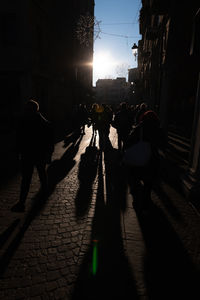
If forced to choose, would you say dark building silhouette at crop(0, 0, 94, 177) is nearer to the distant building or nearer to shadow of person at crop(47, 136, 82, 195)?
shadow of person at crop(47, 136, 82, 195)

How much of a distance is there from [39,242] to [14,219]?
80 centimetres

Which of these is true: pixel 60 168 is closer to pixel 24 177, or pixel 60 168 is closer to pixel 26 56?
pixel 24 177

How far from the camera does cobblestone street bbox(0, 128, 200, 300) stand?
2.06 m

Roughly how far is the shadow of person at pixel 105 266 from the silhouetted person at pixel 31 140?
1.43 meters

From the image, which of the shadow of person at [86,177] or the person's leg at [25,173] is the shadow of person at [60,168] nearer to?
the shadow of person at [86,177]

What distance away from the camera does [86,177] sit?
5.29m

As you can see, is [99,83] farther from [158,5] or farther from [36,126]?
[36,126]

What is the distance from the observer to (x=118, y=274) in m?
2.22

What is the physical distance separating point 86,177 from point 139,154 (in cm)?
255

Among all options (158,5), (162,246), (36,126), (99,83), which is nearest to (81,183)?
(36,126)

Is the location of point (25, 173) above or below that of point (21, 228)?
above


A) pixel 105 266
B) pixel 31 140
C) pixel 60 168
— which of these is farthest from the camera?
pixel 60 168

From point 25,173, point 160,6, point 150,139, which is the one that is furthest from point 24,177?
point 160,6

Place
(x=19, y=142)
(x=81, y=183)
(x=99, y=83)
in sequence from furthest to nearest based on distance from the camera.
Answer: (x=99, y=83)
(x=81, y=183)
(x=19, y=142)
